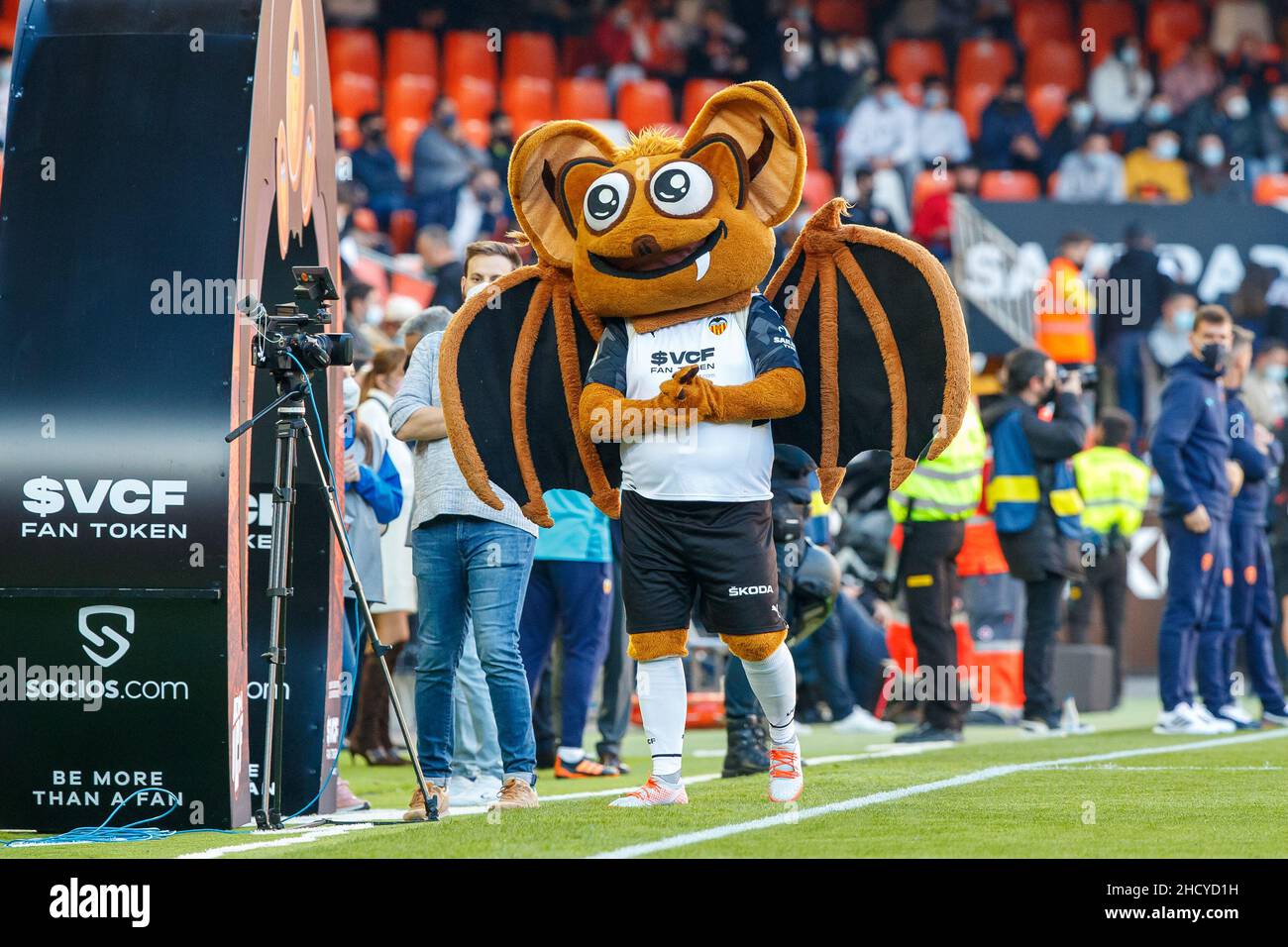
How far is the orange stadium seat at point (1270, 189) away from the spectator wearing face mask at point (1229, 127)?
37.3 inches

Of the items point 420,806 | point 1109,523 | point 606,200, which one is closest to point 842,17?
point 1109,523

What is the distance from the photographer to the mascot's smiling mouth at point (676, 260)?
587cm

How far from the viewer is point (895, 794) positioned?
6.47m

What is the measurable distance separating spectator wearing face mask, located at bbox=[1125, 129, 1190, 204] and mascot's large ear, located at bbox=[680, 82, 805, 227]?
14.4m

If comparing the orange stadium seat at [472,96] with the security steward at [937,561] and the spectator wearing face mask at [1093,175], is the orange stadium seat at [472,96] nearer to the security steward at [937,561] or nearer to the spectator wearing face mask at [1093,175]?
the spectator wearing face mask at [1093,175]

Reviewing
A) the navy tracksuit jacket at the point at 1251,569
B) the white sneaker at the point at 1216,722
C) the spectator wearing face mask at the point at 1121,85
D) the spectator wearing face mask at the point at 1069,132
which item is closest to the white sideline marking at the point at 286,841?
the white sneaker at the point at 1216,722

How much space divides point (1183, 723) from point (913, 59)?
14.1 meters

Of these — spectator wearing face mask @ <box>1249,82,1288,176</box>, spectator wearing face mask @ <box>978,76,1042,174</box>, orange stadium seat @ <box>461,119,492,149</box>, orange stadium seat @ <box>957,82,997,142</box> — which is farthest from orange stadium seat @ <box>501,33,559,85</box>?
spectator wearing face mask @ <box>1249,82,1288,176</box>

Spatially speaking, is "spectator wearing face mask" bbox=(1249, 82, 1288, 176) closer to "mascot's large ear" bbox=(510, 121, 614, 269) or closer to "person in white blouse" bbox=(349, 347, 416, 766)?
"person in white blouse" bbox=(349, 347, 416, 766)

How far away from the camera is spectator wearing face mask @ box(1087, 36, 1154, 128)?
21.6 metres

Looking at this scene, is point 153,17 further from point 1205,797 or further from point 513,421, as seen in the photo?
point 1205,797

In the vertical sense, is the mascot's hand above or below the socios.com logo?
above

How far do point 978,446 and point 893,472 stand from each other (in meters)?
4.23

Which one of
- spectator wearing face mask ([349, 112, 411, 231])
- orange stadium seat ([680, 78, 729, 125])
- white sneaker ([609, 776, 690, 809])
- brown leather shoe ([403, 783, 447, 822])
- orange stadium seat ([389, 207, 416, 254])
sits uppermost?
orange stadium seat ([680, 78, 729, 125])
